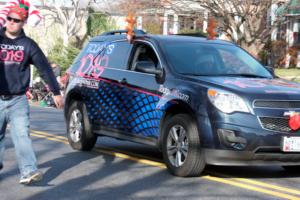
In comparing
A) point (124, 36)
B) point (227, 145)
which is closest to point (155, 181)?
point (227, 145)

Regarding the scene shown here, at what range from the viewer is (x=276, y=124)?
24.6ft

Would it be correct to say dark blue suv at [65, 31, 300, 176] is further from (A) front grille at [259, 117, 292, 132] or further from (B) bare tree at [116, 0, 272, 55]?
(B) bare tree at [116, 0, 272, 55]

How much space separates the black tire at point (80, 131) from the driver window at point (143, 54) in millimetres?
1403

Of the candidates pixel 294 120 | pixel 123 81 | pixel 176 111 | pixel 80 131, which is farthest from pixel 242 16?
pixel 294 120

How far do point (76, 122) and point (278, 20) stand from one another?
19.3 m

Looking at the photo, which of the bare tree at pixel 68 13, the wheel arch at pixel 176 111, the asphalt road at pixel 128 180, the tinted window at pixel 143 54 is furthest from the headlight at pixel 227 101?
the bare tree at pixel 68 13

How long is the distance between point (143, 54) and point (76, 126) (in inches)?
75.6

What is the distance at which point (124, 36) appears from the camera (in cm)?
973

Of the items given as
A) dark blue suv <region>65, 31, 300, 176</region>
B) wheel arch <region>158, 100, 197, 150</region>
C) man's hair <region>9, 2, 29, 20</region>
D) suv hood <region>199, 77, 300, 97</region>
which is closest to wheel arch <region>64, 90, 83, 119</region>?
dark blue suv <region>65, 31, 300, 176</region>

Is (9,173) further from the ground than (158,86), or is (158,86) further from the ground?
(158,86)

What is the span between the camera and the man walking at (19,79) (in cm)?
703

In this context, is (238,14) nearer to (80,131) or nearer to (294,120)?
(80,131)

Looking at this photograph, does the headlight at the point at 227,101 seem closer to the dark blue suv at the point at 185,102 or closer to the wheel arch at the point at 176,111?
→ the dark blue suv at the point at 185,102

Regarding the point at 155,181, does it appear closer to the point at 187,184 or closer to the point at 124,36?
the point at 187,184
